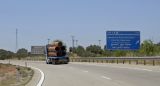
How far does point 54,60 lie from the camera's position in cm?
7606

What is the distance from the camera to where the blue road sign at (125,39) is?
204 ft

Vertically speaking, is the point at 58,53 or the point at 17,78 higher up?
the point at 58,53

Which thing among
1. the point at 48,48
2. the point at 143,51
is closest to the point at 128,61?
the point at 48,48

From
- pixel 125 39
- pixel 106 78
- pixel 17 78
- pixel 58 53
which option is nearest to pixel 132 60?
pixel 125 39

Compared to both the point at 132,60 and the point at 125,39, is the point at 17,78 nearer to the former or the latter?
the point at 125,39

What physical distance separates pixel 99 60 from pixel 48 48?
8.86m

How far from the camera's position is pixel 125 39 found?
62375mm

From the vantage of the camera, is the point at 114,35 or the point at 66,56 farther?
the point at 66,56

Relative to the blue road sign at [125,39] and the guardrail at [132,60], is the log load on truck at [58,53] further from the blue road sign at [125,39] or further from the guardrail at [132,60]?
the blue road sign at [125,39]

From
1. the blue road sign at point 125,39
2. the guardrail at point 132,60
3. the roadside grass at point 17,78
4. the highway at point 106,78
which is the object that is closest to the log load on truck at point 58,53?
the guardrail at point 132,60

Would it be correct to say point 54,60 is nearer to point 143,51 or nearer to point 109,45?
point 109,45

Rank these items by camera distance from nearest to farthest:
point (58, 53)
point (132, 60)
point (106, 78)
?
point (106, 78), point (132, 60), point (58, 53)

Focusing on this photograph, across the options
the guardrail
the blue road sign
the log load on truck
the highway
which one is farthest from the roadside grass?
the log load on truck

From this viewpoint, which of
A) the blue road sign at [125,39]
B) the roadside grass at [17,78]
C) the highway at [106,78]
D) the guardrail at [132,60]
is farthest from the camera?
the blue road sign at [125,39]
